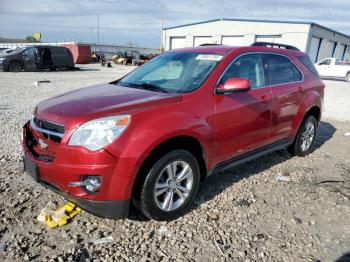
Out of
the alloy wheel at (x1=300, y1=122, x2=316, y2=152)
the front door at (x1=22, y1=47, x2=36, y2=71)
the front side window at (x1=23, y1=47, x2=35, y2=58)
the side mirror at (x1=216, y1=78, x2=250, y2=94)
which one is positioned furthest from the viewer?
the front door at (x1=22, y1=47, x2=36, y2=71)

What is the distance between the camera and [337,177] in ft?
15.7

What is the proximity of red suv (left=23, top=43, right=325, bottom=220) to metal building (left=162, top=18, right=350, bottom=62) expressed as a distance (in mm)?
28110

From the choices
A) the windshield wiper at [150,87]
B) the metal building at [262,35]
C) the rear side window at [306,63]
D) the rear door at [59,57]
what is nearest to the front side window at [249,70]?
the windshield wiper at [150,87]

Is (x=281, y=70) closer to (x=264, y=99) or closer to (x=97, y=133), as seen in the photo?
(x=264, y=99)

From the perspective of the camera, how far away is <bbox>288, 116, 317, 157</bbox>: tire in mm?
5348

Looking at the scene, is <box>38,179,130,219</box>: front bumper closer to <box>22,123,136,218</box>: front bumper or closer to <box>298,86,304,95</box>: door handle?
<box>22,123,136,218</box>: front bumper

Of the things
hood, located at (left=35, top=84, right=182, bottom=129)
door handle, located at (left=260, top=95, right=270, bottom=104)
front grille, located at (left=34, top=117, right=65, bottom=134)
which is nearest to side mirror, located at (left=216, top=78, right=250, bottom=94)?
hood, located at (left=35, top=84, right=182, bottom=129)

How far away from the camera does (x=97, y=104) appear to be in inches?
123

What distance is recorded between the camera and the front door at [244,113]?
365 centimetres

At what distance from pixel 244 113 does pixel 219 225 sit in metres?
1.38

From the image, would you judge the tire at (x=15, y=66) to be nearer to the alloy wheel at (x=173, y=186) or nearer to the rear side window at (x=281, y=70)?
the rear side window at (x=281, y=70)

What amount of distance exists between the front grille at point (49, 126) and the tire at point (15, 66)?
63.6ft

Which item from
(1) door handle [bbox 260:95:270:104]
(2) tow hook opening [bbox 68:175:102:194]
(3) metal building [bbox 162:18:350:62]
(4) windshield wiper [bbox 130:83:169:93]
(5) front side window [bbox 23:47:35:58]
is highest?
(3) metal building [bbox 162:18:350:62]

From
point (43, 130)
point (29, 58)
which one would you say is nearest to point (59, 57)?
point (29, 58)
